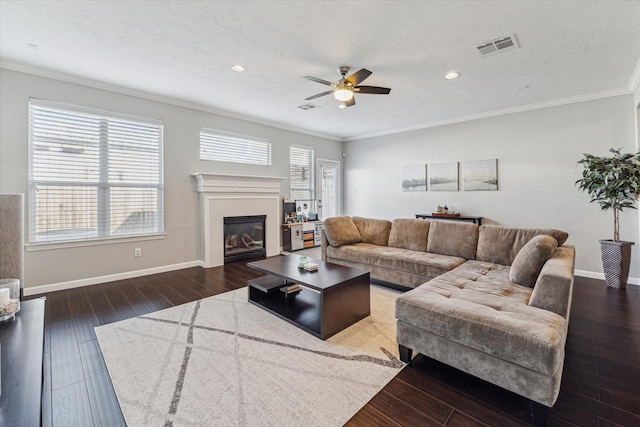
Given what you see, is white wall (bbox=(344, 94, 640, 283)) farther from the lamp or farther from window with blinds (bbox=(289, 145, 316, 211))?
the lamp

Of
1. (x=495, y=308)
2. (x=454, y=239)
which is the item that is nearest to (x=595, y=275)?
(x=454, y=239)

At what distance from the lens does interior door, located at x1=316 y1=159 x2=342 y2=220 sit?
24.2 feet

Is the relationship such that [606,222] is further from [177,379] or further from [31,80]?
[31,80]

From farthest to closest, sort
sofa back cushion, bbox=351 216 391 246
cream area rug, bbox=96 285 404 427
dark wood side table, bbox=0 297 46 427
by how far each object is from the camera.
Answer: sofa back cushion, bbox=351 216 391 246
cream area rug, bbox=96 285 404 427
dark wood side table, bbox=0 297 46 427

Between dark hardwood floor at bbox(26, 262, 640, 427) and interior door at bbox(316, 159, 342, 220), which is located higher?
interior door at bbox(316, 159, 342, 220)

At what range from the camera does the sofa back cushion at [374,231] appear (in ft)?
15.0

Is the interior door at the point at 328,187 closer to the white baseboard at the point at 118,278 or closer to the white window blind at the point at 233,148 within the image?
the white window blind at the point at 233,148

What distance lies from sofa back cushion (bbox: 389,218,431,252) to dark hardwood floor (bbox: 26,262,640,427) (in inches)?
70.4

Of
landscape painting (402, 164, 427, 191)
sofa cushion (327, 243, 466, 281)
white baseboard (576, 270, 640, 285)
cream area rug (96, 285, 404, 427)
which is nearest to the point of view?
cream area rug (96, 285, 404, 427)

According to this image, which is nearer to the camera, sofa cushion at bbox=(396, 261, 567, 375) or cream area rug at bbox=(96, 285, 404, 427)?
sofa cushion at bbox=(396, 261, 567, 375)

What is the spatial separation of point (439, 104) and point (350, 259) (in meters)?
3.10

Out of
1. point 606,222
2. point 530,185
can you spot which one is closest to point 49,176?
point 530,185

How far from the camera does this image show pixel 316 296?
3.29 m

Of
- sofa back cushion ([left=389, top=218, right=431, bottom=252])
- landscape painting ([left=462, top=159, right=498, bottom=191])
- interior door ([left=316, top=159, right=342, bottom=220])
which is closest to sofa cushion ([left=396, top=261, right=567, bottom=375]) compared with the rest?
sofa back cushion ([left=389, top=218, right=431, bottom=252])
